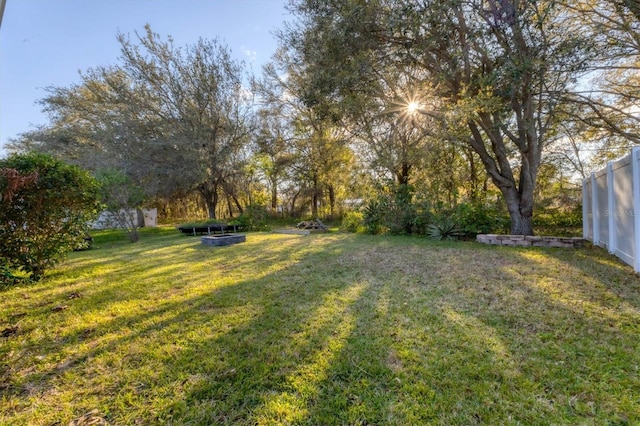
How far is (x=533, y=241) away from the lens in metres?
6.87

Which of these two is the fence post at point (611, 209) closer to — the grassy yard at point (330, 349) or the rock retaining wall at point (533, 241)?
the rock retaining wall at point (533, 241)

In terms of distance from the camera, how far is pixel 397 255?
230 inches

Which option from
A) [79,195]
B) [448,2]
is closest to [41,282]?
[79,195]

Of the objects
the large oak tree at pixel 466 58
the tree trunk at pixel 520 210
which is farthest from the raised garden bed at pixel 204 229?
the tree trunk at pixel 520 210

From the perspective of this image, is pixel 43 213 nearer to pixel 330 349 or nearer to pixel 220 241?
pixel 220 241

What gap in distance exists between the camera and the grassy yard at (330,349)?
5.33ft

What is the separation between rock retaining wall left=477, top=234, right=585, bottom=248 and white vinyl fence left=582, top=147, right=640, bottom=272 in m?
0.40

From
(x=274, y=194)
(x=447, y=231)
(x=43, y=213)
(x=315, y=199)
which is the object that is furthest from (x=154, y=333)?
(x=274, y=194)

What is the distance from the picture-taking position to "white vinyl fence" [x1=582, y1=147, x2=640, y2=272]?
13.1 feet

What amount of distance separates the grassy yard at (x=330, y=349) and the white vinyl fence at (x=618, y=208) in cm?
58

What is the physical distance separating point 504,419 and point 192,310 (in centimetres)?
281

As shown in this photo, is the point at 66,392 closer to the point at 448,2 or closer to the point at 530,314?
the point at 530,314

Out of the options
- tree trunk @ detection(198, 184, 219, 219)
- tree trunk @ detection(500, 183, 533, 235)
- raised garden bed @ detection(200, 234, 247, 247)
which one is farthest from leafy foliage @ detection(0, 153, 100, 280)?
tree trunk @ detection(198, 184, 219, 219)

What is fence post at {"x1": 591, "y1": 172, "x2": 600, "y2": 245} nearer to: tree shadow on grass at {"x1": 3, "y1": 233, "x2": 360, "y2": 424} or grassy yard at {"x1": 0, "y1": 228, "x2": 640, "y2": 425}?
grassy yard at {"x1": 0, "y1": 228, "x2": 640, "y2": 425}
